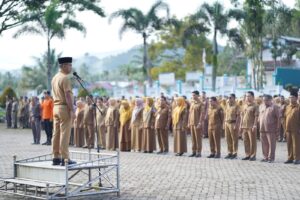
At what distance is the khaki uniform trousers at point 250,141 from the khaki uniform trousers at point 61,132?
769 cm

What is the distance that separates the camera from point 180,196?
1067 centimetres

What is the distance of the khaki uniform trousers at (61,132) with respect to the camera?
1043 cm

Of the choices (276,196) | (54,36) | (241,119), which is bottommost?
(276,196)

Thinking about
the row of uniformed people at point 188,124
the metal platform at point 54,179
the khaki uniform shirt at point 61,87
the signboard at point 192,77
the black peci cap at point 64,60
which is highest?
the signboard at point 192,77

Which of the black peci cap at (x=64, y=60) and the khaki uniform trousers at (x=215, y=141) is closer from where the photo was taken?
the black peci cap at (x=64, y=60)

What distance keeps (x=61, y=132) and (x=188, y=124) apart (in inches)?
348

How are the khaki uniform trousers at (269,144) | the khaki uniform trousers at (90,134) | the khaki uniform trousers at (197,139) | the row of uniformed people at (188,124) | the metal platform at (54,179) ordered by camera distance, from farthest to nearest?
the khaki uniform trousers at (90,134) → the khaki uniform trousers at (197,139) → the row of uniformed people at (188,124) → the khaki uniform trousers at (269,144) → the metal platform at (54,179)

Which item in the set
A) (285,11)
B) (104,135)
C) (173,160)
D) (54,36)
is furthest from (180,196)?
(54,36)

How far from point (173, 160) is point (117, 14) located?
26.1m

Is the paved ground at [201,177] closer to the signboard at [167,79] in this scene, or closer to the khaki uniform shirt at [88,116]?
the khaki uniform shirt at [88,116]

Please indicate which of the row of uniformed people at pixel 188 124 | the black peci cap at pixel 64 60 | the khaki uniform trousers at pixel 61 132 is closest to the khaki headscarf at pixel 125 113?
the row of uniformed people at pixel 188 124

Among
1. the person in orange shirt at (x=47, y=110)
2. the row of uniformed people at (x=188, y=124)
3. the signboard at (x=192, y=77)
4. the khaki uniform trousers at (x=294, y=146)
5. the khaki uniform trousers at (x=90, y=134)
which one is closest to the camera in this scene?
the khaki uniform trousers at (x=294, y=146)

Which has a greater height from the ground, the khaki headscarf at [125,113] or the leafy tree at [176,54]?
the leafy tree at [176,54]

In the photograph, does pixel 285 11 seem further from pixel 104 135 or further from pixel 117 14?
pixel 104 135
